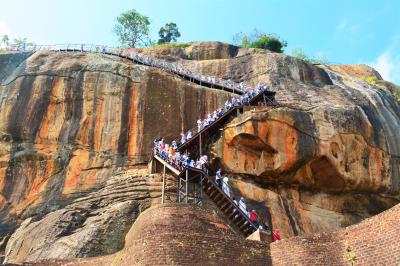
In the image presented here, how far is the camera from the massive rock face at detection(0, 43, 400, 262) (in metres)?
25.0

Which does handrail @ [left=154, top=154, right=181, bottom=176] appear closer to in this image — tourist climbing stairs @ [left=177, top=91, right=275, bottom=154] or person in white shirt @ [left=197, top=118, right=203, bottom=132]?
tourist climbing stairs @ [left=177, top=91, right=275, bottom=154]

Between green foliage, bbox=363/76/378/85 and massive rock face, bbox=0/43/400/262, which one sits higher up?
green foliage, bbox=363/76/378/85

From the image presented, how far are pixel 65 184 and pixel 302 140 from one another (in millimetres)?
11982

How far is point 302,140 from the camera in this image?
Answer: 2736cm

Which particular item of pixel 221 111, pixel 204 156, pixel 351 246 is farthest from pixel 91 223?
pixel 351 246

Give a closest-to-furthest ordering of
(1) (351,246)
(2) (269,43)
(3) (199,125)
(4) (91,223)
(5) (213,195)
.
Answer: (1) (351,246) → (4) (91,223) → (5) (213,195) → (3) (199,125) → (2) (269,43)

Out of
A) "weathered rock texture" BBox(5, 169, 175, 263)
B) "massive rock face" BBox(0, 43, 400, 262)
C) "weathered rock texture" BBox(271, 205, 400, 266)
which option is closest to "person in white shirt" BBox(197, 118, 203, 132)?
"massive rock face" BBox(0, 43, 400, 262)

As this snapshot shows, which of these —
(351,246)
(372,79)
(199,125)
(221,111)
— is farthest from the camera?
(372,79)

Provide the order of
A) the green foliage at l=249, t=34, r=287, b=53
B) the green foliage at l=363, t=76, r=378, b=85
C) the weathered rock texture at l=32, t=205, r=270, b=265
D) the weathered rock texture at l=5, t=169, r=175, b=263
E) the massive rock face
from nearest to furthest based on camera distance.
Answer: the weathered rock texture at l=32, t=205, r=270, b=265 < the weathered rock texture at l=5, t=169, r=175, b=263 < the massive rock face < the green foliage at l=363, t=76, r=378, b=85 < the green foliage at l=249, t=34, r=287, b=53

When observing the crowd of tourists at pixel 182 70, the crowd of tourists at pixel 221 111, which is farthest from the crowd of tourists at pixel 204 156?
the crowd of tourists at pixel 182 70

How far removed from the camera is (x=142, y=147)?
89.5 ft

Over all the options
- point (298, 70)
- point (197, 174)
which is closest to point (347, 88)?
point (298, 70)

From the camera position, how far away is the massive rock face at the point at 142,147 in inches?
985

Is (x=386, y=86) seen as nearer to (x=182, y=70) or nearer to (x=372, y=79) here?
(x=372, y=79)
